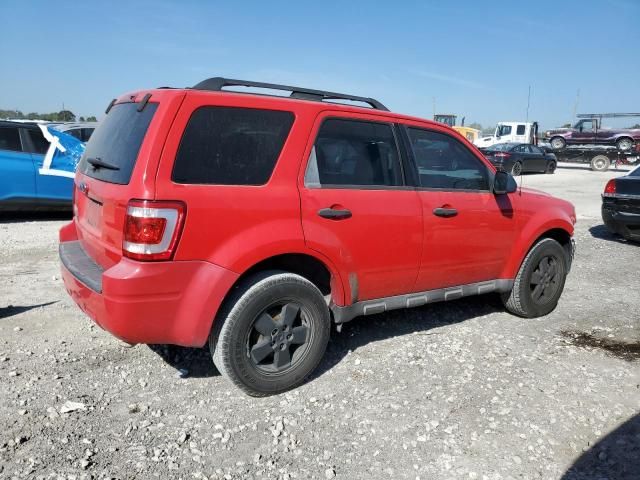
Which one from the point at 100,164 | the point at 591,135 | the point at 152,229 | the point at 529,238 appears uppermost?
the point at 591,135

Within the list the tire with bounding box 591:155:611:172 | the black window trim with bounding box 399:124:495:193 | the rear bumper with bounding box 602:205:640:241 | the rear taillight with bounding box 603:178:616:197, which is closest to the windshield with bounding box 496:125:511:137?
the tire with bounding box 591:155:611:172

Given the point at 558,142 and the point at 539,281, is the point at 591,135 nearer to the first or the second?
the point at 558,142

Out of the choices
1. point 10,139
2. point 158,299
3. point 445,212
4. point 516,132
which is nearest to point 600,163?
point 516,132

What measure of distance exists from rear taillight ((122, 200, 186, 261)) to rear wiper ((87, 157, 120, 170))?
442mm

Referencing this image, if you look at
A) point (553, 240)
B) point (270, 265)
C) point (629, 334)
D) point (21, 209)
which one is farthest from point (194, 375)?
point (21, 209)

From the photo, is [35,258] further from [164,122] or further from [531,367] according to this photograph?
[531,367]

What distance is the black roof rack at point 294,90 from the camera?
3.12 m

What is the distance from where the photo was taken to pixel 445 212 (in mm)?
3889

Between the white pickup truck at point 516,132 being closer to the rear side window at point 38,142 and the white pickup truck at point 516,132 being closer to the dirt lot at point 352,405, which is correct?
the rear side window at point 38,142

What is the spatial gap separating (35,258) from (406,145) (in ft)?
15.8

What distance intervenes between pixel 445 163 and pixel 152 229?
237 centimetres

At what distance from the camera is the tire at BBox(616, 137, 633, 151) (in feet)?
87.7

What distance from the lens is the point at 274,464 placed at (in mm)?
2643

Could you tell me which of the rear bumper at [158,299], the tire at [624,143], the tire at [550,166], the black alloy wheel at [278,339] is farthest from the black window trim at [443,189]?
the tire at [624,143]
